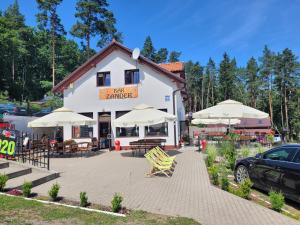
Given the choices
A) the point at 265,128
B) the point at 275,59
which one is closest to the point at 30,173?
the point at 265,128

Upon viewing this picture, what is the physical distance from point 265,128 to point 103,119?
2712 cm

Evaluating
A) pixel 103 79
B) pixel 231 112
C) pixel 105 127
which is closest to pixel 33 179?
pixel 231 112

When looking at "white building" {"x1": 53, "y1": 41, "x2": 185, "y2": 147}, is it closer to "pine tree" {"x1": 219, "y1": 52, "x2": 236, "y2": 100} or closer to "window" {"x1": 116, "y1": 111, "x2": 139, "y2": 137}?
"window" {"x1": 116, "y1": 111, "x2": 139, "y2": 137}

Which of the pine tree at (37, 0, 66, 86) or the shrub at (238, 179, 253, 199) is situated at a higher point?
the pine tree at (37, 0, 66, 86)

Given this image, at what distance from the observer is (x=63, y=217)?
593cm

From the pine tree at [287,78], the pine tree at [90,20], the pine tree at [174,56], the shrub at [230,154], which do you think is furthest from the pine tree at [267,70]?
the shrub at [230,154]

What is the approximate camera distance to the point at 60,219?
5805mm

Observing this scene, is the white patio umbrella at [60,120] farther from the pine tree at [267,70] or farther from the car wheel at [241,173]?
the pine tree at [267,70]

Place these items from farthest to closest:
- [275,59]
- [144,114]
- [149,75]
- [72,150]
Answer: [275,59], [149,75], [72,150], [144,114]

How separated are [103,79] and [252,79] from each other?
61.6 m

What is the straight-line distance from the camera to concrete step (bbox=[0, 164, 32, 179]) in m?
9.65

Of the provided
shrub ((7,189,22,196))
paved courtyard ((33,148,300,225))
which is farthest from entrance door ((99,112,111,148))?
shrub ((7,189,22,196))

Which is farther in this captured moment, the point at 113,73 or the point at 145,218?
the point at 113,73

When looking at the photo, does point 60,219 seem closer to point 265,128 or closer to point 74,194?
point 74,194
